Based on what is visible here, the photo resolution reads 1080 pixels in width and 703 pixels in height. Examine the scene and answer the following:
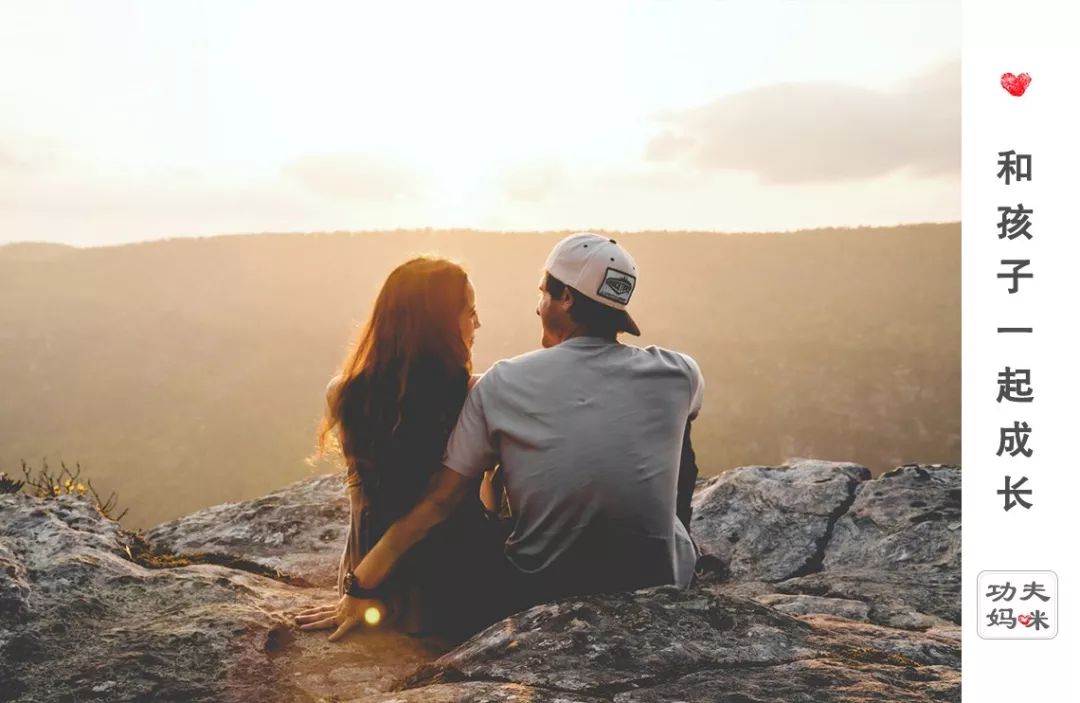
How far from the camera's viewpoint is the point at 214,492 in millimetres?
37969

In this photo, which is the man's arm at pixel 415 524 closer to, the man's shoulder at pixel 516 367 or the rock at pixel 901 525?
the man's shoulder at pixel 516 367

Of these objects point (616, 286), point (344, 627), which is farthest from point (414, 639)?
point (616, 286)

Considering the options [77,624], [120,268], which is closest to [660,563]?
[77,624]

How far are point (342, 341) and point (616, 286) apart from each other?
49.4 m

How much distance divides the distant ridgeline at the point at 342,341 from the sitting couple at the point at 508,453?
1070 inches

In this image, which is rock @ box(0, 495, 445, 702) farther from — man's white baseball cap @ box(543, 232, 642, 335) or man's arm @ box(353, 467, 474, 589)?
man's white baseball cap @ box(543, 232, 642, 335)

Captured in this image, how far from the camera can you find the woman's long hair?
12.4 ft

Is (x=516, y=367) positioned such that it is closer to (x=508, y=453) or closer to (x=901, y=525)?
(x=508, y=453)

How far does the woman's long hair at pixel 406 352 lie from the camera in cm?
379

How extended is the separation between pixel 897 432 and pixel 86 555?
34665 millimetres
